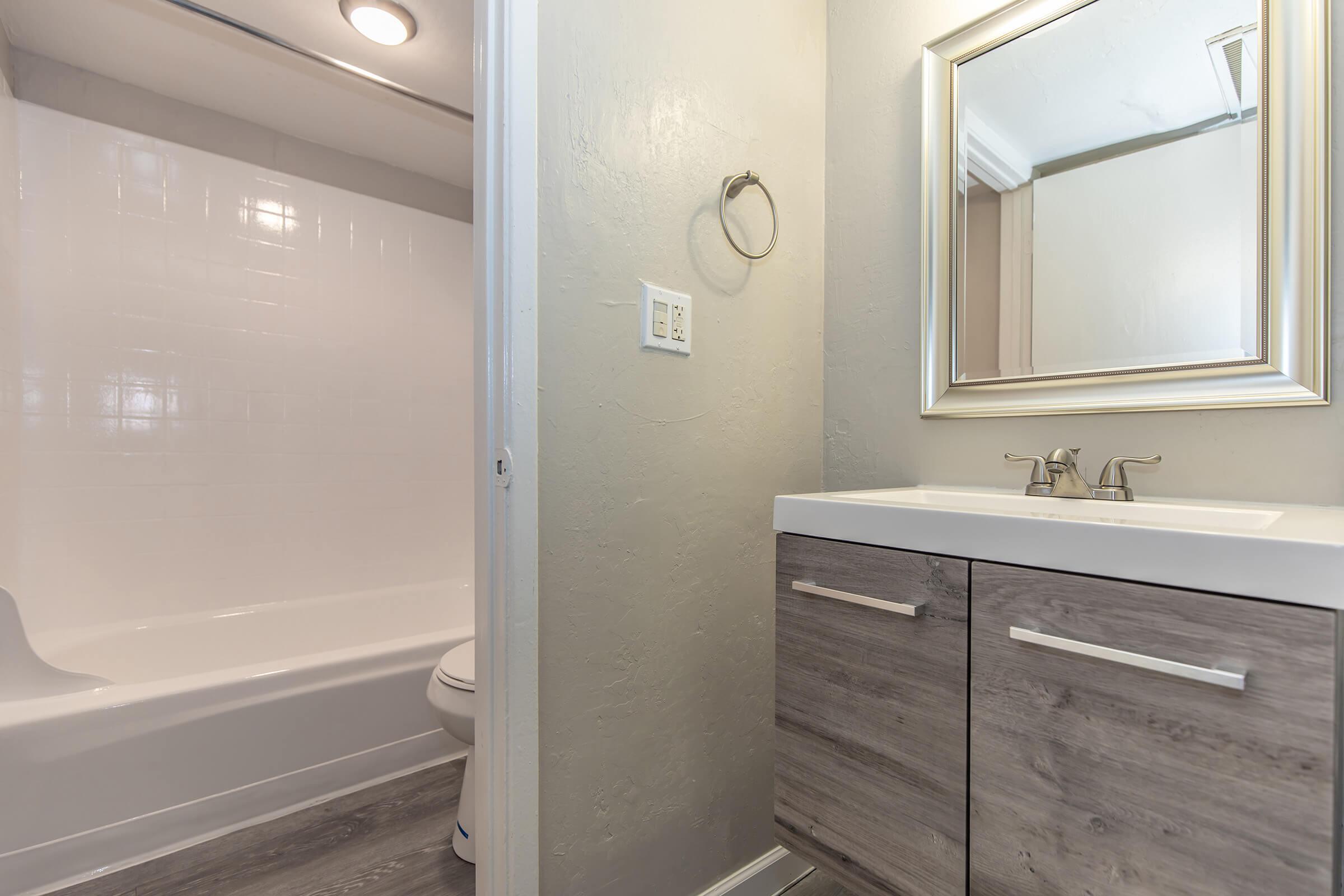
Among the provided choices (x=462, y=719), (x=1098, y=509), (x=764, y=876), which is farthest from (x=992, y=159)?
(x=462, y=719)

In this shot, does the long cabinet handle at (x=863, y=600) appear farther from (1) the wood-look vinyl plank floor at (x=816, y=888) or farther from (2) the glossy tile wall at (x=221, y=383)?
(2) the glossy tile wall at (x=221, y=383)

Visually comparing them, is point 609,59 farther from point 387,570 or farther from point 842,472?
point 387,570

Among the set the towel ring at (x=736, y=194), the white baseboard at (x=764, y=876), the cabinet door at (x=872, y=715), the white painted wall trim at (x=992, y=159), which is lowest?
the white baseboard at (x=764, y=876)

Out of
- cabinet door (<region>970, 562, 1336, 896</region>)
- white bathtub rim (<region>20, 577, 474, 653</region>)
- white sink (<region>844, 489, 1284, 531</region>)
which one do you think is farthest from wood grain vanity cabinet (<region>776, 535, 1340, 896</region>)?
white bathtub rim (<region>20, 577, 474, 653</region>)

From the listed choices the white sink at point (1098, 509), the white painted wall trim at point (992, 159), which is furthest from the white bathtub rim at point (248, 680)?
the white painted wall trim at point (992, 159)

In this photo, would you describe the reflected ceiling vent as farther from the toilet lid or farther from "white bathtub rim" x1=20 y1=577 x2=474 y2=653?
"white bathtub rim" x1=20 y1=577 x2=474 y2=653

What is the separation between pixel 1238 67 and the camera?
938 mm

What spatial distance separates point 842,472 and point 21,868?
6.71 ft

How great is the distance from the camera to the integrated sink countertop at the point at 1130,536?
0.54 m

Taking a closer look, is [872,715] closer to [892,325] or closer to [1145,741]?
[1145,741]

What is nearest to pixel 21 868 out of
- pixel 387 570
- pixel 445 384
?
pixel 387 570

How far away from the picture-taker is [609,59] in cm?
102

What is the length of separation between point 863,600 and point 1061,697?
25 cm

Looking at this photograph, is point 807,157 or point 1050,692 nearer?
point 1050,692
